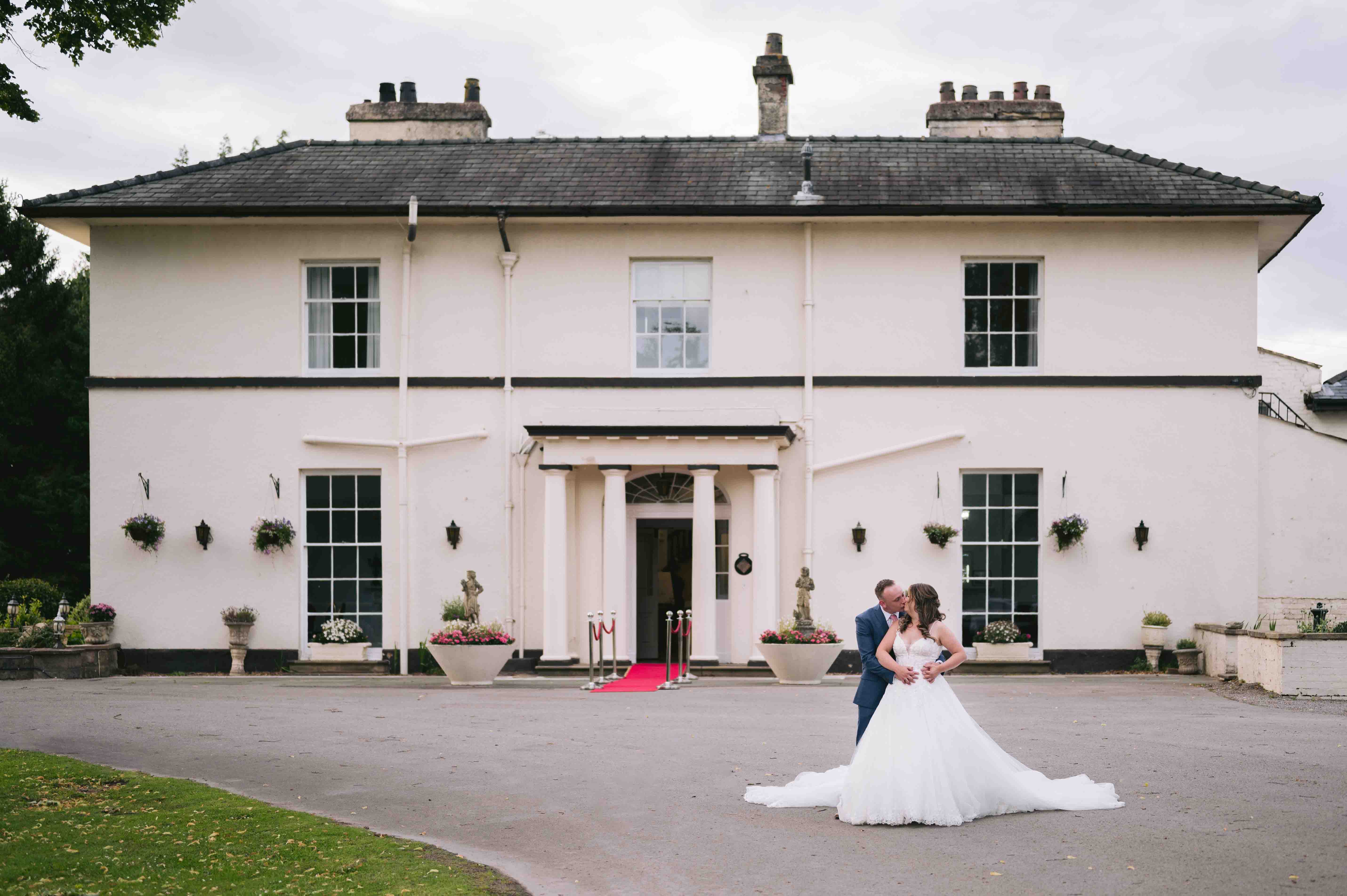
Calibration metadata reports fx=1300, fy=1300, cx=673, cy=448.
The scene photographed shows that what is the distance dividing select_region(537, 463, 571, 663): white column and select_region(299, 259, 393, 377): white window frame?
324 cm

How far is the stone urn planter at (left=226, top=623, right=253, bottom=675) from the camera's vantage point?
19891 millimetres

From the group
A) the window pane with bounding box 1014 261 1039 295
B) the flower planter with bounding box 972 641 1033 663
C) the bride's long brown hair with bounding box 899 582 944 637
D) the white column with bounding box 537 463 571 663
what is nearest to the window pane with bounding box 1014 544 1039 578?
the flower planter with bounding box 972 641 1033 663

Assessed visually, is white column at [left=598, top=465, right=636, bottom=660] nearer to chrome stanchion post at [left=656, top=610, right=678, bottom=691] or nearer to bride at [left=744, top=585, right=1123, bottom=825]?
chrome stanchion post at [left=656, top=610, right=678, bottom=691]

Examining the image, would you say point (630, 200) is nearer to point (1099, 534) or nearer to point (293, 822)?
point (1099, 534)

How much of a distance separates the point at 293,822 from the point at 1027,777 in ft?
A: 17.0

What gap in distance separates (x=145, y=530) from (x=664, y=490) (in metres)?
7.93

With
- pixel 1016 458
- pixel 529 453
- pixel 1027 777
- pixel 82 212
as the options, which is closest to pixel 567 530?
pixel 529 453

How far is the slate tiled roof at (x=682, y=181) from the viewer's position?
19719mm

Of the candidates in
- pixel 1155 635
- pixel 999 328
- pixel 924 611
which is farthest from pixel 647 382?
pixel 924 611

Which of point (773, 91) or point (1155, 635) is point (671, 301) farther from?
point (1155, 635)

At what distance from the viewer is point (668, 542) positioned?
21578mm

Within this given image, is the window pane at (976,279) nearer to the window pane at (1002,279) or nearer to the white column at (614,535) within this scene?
the window pane at (1002,279)

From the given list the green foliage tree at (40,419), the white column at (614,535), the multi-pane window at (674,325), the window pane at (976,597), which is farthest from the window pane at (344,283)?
the green foliage tree at (40,419)

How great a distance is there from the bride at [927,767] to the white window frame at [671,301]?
1098 cm
